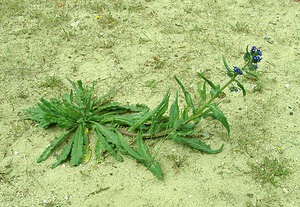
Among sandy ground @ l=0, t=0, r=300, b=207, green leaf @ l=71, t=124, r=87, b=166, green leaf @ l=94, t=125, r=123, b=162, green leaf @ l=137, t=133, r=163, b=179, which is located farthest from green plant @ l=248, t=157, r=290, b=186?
green leaf @ l=71, t=124, r=87, b=166

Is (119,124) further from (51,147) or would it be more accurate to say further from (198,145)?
(198,145)

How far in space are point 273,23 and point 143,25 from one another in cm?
160

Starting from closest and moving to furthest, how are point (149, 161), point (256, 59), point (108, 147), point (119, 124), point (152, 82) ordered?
1. point (256, 59)
2. point (149, 161)
3. point (108, 147)
4. point (119, 124)
5. point (152, 82)

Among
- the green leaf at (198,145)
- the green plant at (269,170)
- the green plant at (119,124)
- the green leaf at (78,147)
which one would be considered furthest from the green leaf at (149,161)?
the green plant at (269,170)

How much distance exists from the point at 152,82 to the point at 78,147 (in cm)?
115

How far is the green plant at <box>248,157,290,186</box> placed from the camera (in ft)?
10.3

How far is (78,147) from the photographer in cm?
330

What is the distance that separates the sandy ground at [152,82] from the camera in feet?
10.2

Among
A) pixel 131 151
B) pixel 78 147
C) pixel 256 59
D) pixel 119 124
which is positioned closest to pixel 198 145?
pixel 131 151

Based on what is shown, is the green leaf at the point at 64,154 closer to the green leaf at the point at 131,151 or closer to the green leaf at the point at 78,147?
the green leaf at the point at 78,147

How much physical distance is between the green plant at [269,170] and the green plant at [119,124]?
0.34 meters

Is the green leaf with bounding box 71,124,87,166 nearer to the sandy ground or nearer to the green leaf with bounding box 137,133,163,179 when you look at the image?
the sandy ground

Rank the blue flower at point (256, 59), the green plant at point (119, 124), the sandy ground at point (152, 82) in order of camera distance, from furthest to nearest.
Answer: the green plant at point (119, 124)
the sandy ground at point (152, 82)
the blue flower at point (256, 59)

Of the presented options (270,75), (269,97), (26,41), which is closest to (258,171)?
(269,97)
